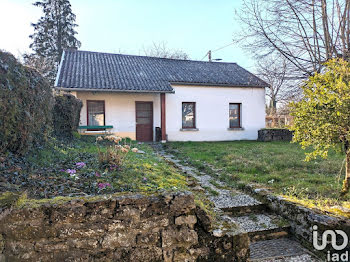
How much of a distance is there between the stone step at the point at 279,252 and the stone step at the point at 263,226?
2.8 inches

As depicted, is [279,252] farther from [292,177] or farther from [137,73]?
[137,73]

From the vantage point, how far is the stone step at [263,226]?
9.41 ft

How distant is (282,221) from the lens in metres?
3.10

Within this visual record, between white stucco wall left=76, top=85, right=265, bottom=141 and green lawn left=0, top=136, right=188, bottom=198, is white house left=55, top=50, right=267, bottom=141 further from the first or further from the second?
green lawn left=0, top=136, right=188, bottom=198

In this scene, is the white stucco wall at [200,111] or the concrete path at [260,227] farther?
the white stucco wall at [200,111]

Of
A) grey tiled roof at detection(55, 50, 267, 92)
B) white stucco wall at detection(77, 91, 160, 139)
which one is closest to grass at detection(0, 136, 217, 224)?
Answer: grey tiled roof at detection(55, 50, 267, 92)

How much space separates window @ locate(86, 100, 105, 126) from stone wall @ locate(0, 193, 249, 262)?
9195 mm

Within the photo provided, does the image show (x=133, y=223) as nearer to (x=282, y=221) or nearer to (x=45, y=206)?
(x=45, y=206)

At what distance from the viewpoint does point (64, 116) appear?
7074mm

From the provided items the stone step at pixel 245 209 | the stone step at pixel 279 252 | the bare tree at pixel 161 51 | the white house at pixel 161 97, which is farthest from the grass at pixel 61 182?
the bare tree at pixel 161 51

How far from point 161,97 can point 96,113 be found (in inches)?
130

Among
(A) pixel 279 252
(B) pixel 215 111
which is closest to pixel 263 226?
(A) pixel 279 252

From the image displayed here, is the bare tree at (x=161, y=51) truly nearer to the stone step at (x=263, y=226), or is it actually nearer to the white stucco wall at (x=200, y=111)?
the white stucco wall at (x=200, y=111)

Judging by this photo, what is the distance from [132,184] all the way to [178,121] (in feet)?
29.5
